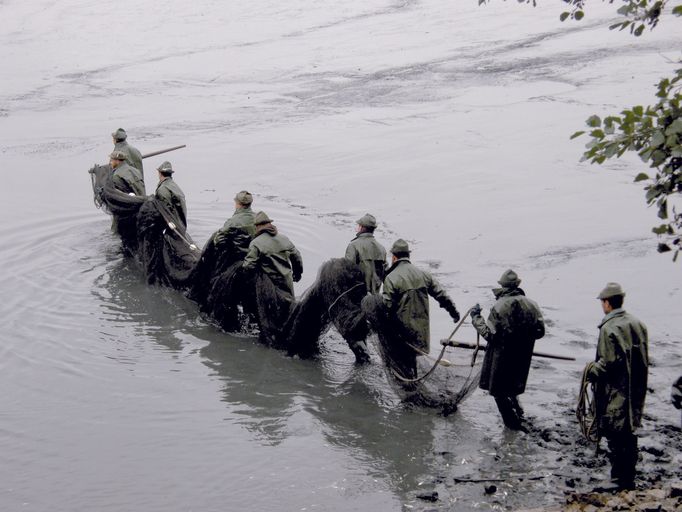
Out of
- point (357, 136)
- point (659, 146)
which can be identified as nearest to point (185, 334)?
point (659, 146)

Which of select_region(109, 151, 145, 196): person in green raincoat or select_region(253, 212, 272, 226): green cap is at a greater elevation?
select_region(109, 151, 145, 196): person in green raincoat

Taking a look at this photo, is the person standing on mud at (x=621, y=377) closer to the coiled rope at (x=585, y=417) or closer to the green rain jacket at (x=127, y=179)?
the coiled rope at (x=585, y=417)

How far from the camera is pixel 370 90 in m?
23.3

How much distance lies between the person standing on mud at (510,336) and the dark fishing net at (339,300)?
172 cm

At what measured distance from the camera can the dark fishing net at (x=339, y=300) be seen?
10617 mm

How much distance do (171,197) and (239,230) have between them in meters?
1.97

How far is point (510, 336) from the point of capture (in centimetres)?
912

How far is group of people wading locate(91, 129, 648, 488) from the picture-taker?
8.22 m

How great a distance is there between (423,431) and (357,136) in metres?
11.4

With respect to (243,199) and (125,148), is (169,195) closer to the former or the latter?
(243,199)

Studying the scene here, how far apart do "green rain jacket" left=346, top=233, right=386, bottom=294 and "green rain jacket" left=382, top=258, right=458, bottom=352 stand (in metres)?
0.78

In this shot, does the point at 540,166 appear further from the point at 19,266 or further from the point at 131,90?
the point at 131,90

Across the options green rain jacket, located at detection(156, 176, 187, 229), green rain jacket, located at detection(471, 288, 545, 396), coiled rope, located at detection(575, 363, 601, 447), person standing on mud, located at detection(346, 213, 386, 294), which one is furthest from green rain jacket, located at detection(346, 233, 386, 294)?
green rain jacket, located at detection(156, 176, 187, 229)

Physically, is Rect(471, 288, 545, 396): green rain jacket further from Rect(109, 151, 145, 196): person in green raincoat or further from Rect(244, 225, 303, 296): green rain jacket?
Rect(109, 151, 145, 196): person in green raincoat
